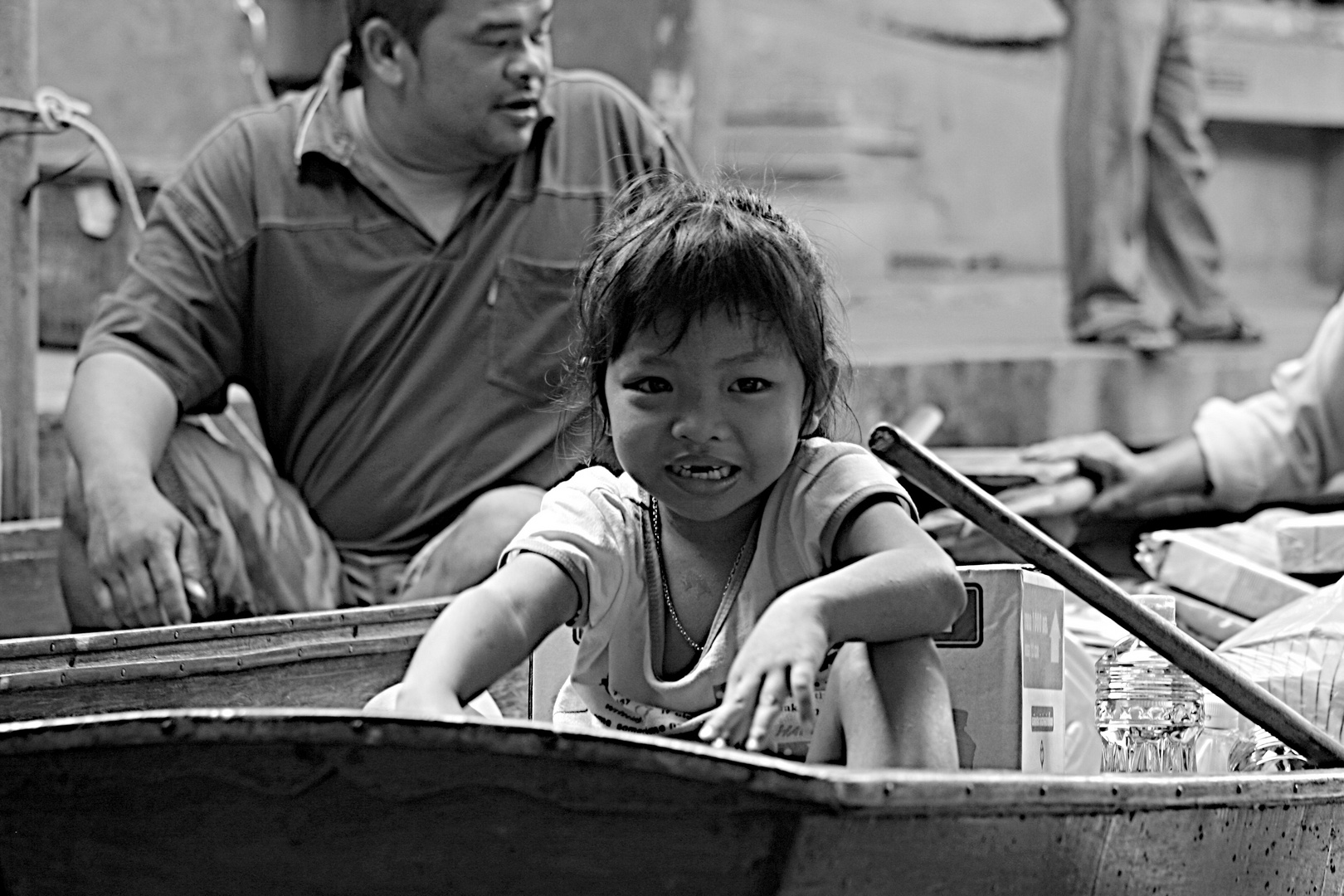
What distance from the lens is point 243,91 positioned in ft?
21.8

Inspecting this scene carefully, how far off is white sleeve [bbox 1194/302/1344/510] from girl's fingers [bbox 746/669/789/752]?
230 cm

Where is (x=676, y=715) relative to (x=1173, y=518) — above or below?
above

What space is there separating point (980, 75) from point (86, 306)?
16.4ft

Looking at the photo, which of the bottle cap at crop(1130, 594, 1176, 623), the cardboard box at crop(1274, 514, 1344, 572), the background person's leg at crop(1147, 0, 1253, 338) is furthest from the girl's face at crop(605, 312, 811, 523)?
the background person's leg at crop(1147, 0, 1253, 338)

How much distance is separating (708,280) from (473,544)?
3.89ft

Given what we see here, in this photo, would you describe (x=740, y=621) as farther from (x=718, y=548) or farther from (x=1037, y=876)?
(x=1037, y=876)

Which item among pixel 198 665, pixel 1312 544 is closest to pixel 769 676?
pixel 198 665

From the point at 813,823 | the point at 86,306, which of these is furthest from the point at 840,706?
the point at 86,306

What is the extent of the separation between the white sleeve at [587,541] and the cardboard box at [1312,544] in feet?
4.96

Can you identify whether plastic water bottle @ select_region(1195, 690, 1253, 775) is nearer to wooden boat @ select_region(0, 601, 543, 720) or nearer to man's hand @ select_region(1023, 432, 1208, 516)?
wooden boat @ select_region(0, 601, 543, 720)

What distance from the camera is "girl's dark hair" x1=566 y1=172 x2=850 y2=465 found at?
5.89 ft

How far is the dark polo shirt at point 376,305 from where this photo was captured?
3.20m

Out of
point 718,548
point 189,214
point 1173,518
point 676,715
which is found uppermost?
point 189,214

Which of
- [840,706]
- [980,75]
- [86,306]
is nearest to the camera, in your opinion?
[840,706]
